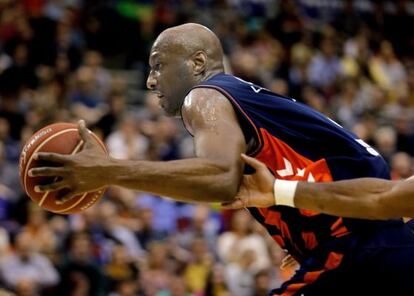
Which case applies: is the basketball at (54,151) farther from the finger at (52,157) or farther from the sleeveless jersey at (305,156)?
the sleeveless jersey at (305,156)

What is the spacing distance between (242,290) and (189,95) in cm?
643

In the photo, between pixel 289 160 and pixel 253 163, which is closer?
pixel 253 163

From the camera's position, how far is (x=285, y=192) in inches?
174

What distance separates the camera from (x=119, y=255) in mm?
10375

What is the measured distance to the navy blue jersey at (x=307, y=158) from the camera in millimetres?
4715

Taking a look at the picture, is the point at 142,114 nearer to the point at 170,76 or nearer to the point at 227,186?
the point at 170,76

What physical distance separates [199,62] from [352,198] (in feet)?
4.00

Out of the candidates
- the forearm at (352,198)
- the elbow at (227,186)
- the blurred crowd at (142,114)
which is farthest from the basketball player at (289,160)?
the blurred crowd at (142,114)

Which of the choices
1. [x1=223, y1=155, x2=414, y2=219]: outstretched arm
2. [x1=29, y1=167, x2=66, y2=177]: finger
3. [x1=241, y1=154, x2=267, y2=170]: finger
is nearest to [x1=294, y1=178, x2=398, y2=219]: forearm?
[x1=223, y1=155, x2=414, y2=219]: outstretched arm

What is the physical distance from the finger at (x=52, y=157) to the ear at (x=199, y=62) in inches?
40.4

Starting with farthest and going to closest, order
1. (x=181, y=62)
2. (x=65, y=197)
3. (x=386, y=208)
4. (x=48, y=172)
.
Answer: (x=181, y=62) → (x=65, y=197) → (x=48, y=172) → (x=386, y=208)

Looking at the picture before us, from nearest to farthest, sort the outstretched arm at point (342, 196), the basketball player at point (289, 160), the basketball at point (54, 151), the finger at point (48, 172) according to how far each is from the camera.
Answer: the outstretched arm at point (342, 196), the finger at point (48, 172), the basketball player at point (289, 160), the basketball at point (54, 151)

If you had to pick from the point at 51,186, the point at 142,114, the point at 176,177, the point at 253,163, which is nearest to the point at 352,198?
the point at 253,163

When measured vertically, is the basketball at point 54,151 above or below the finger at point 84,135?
below
